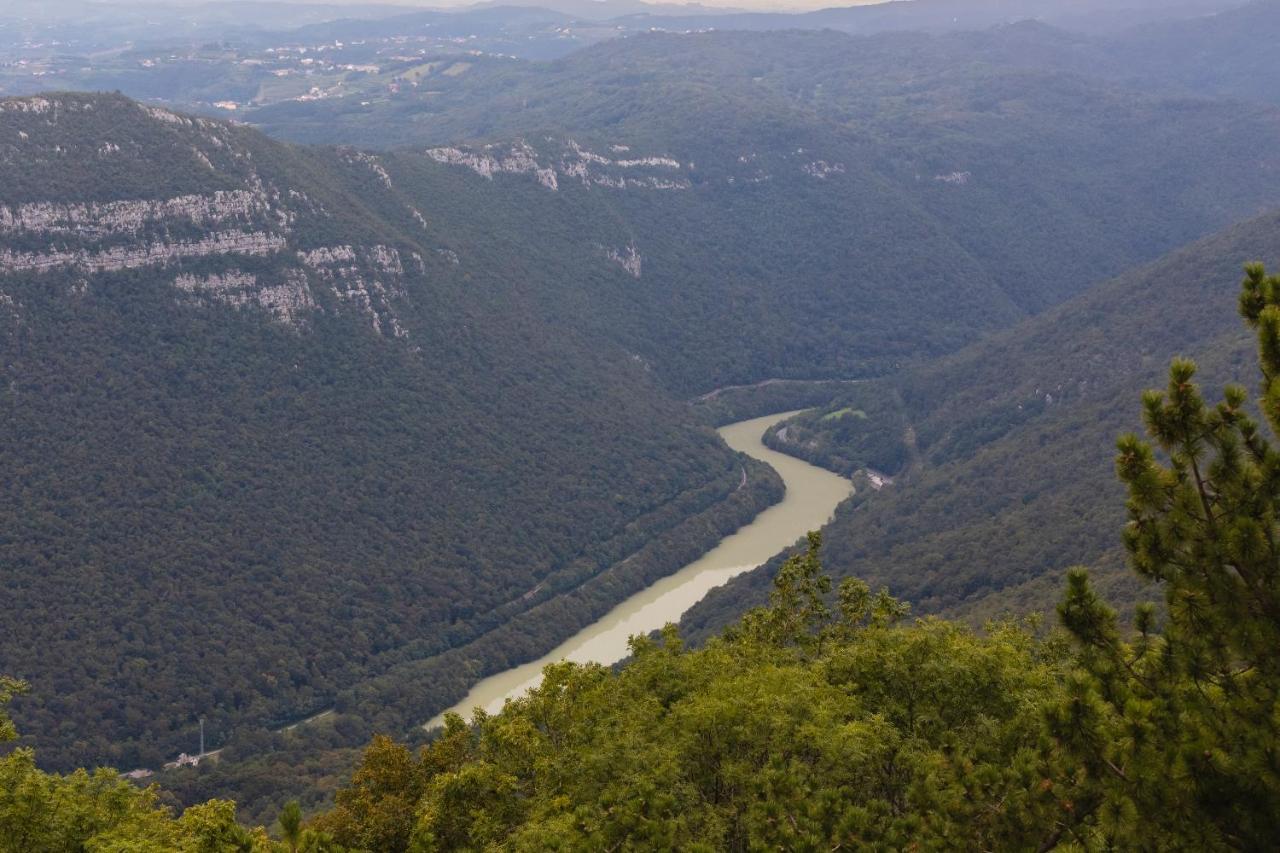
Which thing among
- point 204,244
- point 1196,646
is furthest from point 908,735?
point 204,244

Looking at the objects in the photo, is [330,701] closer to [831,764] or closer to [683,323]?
[831,764]

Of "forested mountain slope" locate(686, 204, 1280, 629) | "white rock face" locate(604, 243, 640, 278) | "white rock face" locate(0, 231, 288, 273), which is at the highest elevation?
"white rock face" locate(0, 231, 288, 273)

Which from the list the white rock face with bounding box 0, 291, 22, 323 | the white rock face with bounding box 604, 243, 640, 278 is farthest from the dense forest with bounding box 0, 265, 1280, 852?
the white rock face with bounding box 604, 243, 640, 278

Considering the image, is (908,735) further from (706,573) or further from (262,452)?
(706,573)

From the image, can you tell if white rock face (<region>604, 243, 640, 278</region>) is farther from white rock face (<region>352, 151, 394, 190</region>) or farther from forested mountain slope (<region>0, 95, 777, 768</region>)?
white rock face (<region>352, 151, 394, 190</region>)

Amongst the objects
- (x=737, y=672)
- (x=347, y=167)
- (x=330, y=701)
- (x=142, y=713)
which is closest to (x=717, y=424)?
(x=347, y=167)

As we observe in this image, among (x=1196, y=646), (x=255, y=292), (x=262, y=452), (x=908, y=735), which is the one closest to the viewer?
(x=1196, y=646)
